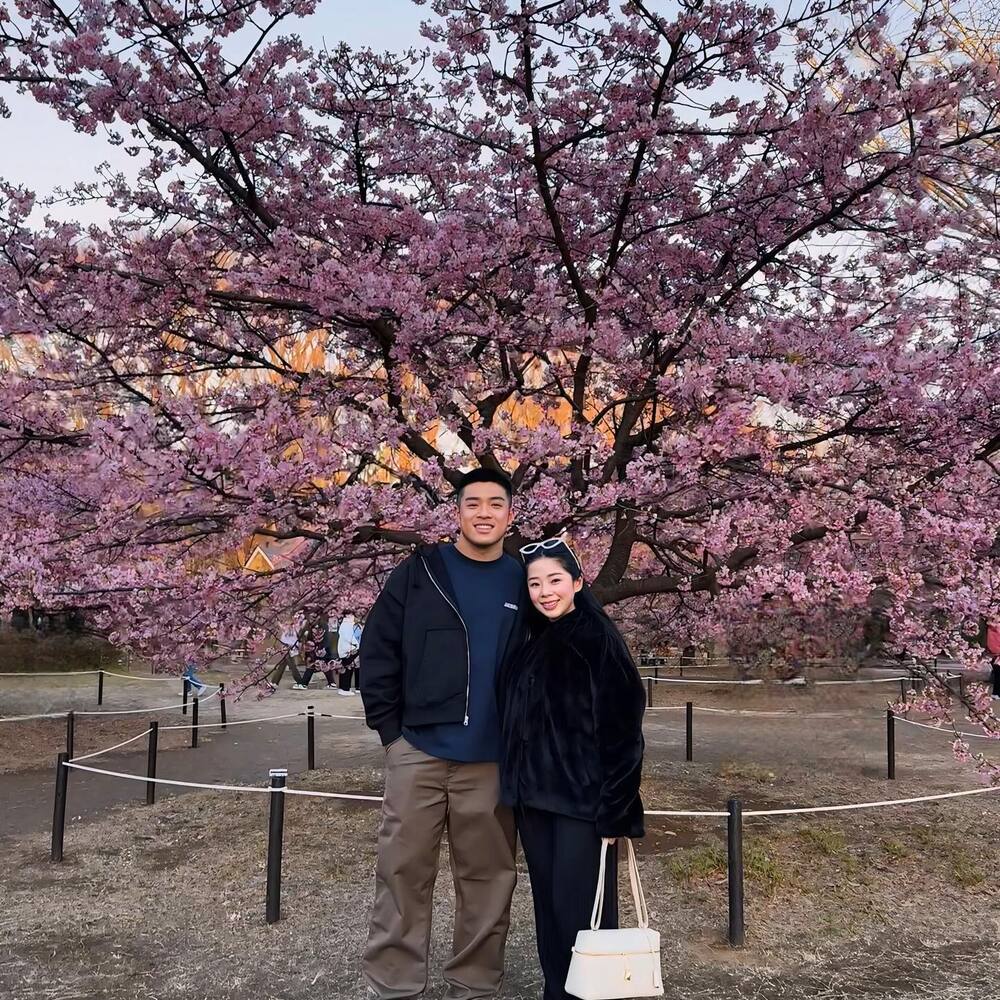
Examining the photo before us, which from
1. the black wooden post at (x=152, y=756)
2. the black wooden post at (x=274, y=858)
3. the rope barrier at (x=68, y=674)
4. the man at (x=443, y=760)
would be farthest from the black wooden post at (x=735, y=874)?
the rope barrier at (x=68, y=674)

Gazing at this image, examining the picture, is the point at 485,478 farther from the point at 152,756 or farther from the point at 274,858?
the point at 152,756

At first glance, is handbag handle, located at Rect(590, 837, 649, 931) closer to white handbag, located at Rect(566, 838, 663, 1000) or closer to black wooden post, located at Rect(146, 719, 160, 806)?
white handbag, located at Rect(566, 838, 663, 1000)

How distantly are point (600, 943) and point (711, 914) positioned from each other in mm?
2416

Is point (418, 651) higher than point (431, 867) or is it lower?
higher

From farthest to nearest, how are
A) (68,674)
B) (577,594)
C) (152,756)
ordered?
(68,674) < (152,756) < (577,594)

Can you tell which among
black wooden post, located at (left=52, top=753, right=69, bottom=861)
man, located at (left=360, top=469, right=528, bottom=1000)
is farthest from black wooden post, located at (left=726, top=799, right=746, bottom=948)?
black wooden post, located at (left=52, top=753, right=69, bottom=861)

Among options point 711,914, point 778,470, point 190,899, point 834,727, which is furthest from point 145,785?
point 834,727

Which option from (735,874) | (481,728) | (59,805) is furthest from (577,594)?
(59,805)

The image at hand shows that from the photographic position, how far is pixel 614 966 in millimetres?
2527

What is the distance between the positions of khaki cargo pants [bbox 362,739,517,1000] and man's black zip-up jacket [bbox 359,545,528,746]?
164 millimetres

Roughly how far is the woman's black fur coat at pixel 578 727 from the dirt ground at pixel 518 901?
133 centimetres

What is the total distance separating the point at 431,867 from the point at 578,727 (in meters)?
0.87

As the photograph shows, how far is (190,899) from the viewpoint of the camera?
16.3ft

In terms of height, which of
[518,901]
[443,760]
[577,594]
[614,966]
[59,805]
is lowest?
[518,901]
